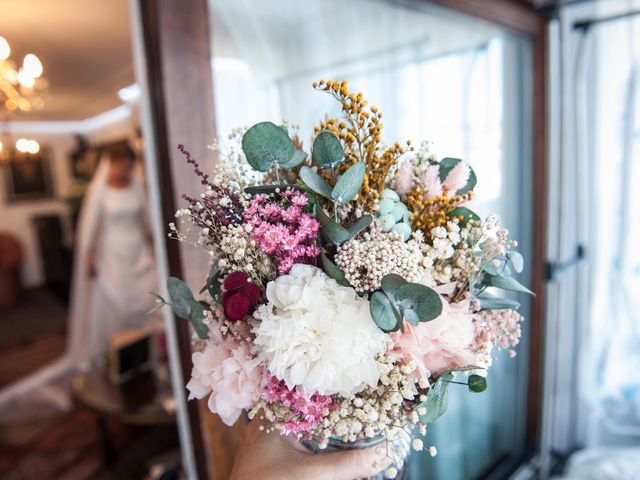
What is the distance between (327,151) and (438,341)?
0.29m

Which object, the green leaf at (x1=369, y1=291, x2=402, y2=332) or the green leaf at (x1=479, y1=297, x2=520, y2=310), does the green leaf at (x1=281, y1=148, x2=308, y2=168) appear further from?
the green leaf at (x1=479, y1=297, x2=520, y2=310)

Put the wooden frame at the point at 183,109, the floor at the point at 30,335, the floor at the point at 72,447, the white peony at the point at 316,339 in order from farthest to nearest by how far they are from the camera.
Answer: the floor at the point at 30,335
the floor at the point at 72,447
the wooden frame at the point at 183,109
the white peony at the point at 316,339

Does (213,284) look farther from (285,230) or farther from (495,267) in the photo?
(495,267)

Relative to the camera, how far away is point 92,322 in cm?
310

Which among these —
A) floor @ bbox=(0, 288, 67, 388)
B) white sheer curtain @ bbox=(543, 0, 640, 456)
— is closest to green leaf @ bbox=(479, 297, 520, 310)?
white sheer curtain @ bbox=(543, 0, 640, 456)

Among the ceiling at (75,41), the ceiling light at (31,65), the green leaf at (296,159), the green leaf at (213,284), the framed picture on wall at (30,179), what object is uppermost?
the ceiling at (75,41)

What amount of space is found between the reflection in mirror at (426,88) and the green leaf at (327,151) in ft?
1.09

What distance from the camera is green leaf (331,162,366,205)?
0.55m

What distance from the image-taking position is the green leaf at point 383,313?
527 millimetres

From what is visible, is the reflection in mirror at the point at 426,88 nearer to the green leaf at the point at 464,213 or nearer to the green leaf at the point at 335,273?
the green leaf at the point at 464,213

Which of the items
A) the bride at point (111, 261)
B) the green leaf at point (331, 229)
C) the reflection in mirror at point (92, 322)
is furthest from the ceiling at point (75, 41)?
the green leaf at point (331, 229)

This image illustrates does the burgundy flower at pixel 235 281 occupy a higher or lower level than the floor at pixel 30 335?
higher

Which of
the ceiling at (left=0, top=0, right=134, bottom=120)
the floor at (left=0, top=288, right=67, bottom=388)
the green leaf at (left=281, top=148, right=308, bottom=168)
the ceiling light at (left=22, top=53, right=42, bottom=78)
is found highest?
the ceiling at (left=0, top=0, right=134, bottom=120)

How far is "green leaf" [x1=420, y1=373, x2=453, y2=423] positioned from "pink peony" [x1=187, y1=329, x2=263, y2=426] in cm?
22
